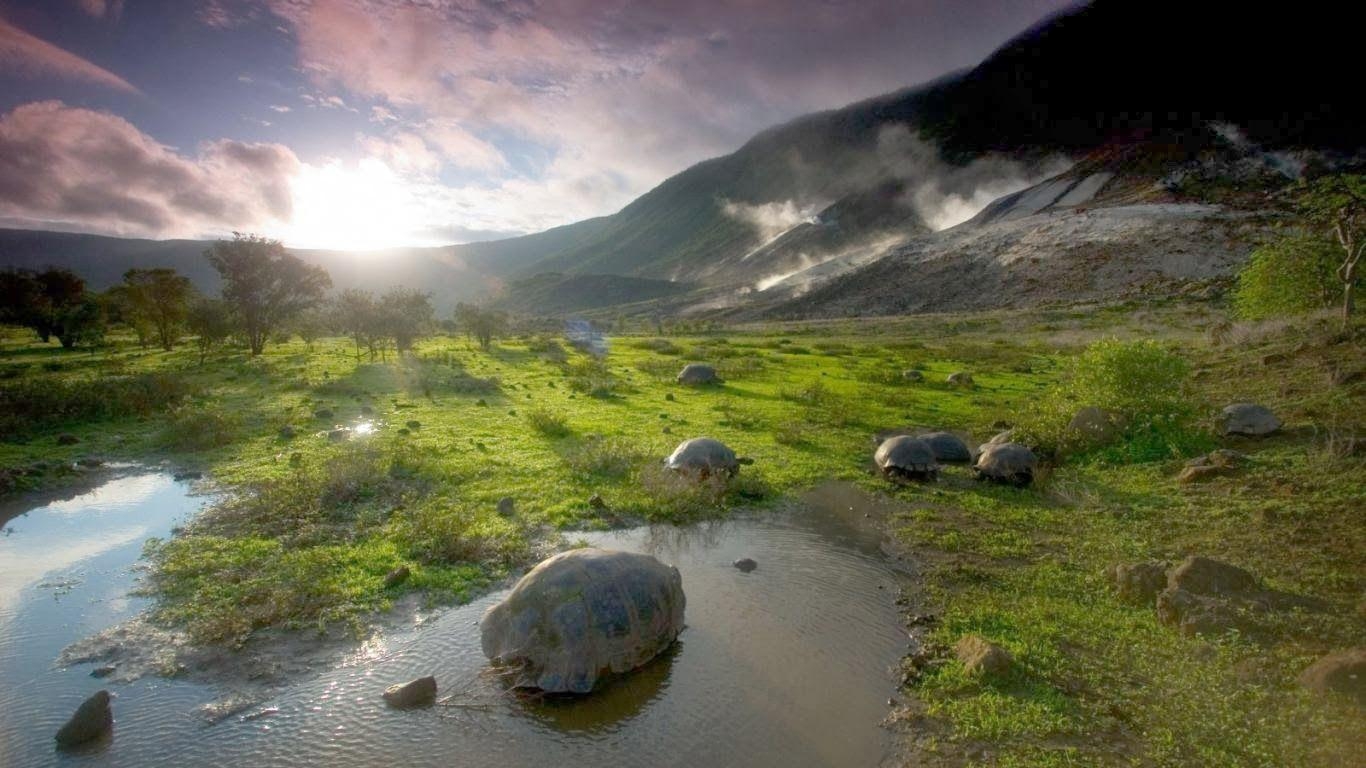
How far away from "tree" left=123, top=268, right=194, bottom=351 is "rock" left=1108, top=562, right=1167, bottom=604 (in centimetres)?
6810

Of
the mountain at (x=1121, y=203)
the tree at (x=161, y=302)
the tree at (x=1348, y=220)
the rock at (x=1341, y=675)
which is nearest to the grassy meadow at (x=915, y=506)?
the rock at (x=1341, y=675)

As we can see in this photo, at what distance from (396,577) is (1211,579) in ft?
48.4

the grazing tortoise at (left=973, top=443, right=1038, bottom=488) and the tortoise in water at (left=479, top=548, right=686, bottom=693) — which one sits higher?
the tortoise in water at (left=479, top=548, right=686, bottom=693)

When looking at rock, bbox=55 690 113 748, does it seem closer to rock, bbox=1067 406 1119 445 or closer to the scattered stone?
rock, bbox=1067 406 1119 445

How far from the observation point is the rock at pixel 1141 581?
1138 cm

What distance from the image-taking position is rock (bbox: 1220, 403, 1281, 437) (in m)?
18.8

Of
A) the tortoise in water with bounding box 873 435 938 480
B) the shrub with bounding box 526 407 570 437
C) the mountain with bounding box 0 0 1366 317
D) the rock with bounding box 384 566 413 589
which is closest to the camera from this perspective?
the rock with bounding box 384 566 413 589

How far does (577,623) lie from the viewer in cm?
959

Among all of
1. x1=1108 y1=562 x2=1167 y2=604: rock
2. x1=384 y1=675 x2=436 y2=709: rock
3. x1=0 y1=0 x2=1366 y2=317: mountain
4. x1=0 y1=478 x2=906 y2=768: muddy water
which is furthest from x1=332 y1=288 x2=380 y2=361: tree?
x1=0 y1=0 x2=1366 y2=317: mountain

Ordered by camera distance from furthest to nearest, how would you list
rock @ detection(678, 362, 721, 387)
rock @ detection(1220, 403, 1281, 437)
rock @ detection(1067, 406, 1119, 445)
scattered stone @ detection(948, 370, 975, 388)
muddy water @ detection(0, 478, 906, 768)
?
1. rock @ detection(678, 362, 721, 387)
2. scattered stone @ detection(948, 370, 975, 388)
3. rock @ detection(1067, 406, 1119, 445)
4. rock @ detection(1220, 403, 1281, 437)
5. muddy water @ detection(0, 478, 906, 768)

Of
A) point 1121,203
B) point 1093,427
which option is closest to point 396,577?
point 1093,427

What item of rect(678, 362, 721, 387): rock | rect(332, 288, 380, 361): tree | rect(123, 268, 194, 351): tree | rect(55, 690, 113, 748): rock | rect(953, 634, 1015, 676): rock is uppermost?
rect(123, 268, 194, 351): tree

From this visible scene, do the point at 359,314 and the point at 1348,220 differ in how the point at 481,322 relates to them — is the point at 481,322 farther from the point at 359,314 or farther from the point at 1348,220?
the point at 1348,220

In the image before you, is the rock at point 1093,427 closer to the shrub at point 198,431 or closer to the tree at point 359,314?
the shrub at point 198,431
